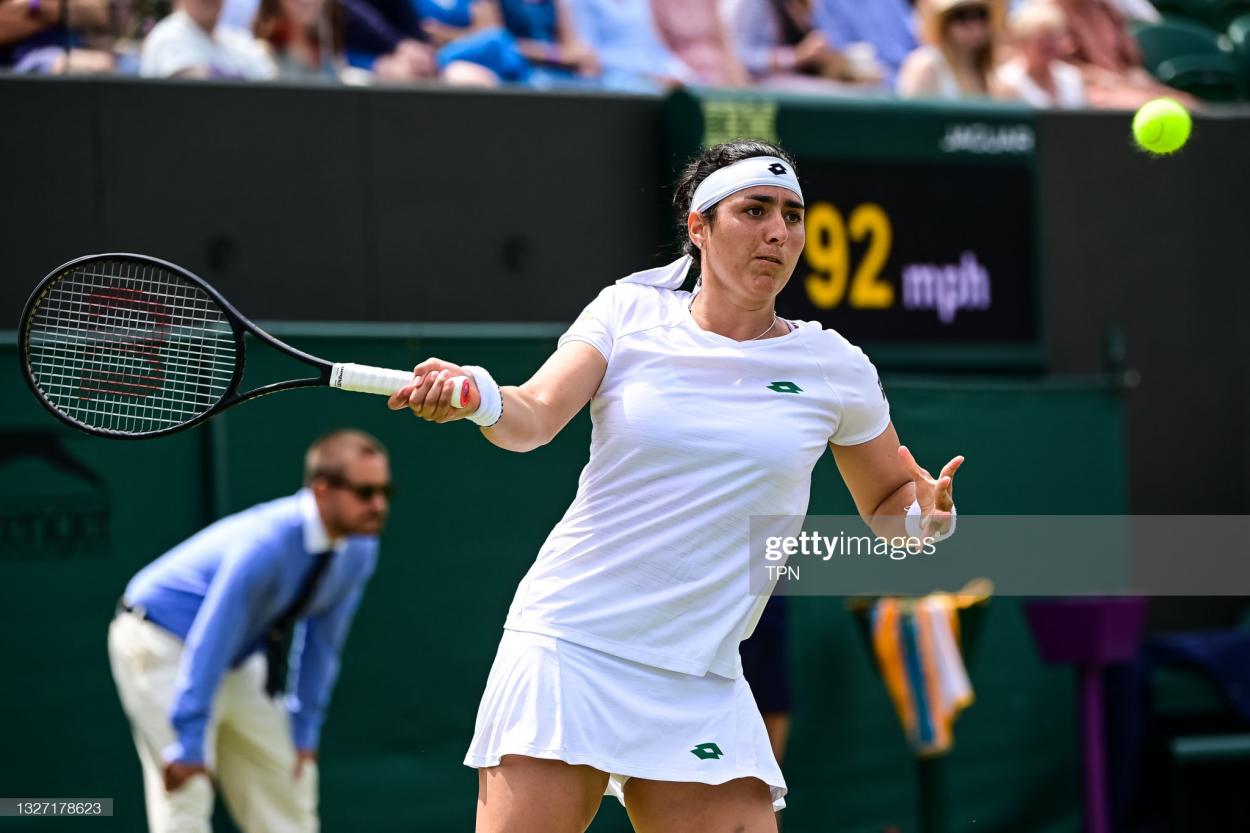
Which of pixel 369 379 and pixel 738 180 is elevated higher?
pixel 738 180

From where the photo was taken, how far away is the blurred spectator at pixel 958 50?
26.8 ft

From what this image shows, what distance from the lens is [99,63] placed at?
256 inches

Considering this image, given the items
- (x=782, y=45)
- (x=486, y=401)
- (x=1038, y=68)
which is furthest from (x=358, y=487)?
(x=1038, y=68)

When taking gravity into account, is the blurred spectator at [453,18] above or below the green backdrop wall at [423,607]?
above

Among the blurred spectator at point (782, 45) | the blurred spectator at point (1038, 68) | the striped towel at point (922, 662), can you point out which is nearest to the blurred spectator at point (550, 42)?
the blurred spectator at point (782, 45)

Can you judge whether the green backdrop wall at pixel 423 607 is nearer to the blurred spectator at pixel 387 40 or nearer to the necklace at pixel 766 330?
the blurred spectator at pixel 387 40

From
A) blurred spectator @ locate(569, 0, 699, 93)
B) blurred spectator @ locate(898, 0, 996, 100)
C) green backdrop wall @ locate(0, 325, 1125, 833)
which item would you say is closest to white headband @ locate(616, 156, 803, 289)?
green backdrop wall @ locate(0, 325, 1125, 833)

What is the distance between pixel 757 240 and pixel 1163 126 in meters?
1.83

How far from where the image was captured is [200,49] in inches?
263

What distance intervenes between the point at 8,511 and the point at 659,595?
3.13 meters

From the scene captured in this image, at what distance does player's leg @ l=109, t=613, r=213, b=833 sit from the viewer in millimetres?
5727

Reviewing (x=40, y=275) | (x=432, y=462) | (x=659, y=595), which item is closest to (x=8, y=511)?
(x=40, y=275)

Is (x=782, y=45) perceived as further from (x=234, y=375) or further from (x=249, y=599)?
(x=234, y=375)

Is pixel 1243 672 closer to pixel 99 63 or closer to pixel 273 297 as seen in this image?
pixel 273 297
